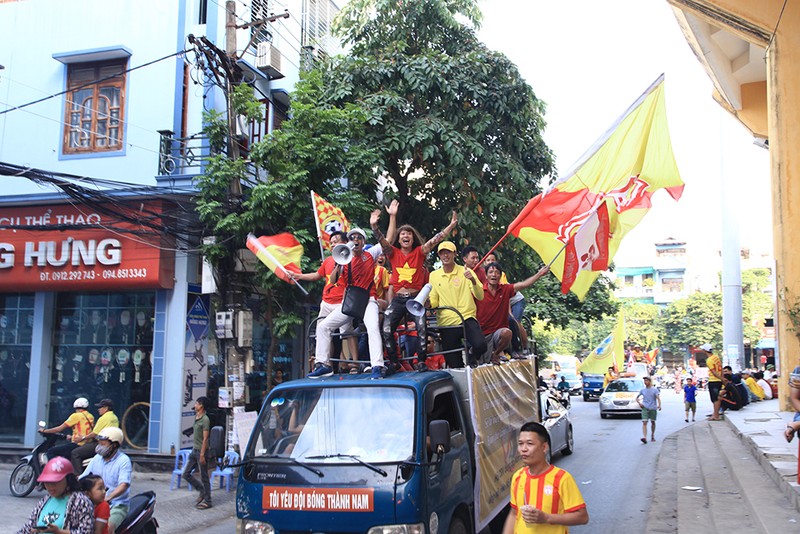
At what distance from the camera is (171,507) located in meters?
9.88

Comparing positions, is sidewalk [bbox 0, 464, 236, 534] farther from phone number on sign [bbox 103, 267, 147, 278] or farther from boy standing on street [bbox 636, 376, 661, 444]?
boy standing on street [bbox 636, 376, 661, 444]

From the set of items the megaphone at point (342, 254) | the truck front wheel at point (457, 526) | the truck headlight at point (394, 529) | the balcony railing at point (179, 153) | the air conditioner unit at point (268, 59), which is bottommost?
the truck front wheel at point (457, 526)

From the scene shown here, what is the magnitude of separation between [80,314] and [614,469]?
1122cm

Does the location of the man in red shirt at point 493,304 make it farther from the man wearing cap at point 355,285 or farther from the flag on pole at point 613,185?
the man wearing cap at point 355,285

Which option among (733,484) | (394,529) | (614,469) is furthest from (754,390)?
(394,529)

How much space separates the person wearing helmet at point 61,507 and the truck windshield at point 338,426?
4.16ft

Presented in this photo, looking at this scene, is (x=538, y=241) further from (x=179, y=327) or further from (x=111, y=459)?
(x=179, y=327)

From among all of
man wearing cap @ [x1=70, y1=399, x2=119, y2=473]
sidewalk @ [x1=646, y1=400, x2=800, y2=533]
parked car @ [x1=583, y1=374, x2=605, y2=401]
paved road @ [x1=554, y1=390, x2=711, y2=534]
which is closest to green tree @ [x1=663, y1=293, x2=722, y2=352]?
parked car @ [x1=583, y1=374, x2=605, y2=401]

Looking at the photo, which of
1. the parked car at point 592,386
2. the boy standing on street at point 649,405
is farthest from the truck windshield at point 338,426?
the parked car at point 592,386

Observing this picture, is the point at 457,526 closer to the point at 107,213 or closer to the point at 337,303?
the point at 337,303

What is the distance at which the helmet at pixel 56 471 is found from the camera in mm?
4584

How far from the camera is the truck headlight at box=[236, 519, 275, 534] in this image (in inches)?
193

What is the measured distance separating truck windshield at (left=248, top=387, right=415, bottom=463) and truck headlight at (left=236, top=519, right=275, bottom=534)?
51 centimetres

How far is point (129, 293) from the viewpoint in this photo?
13.7m
